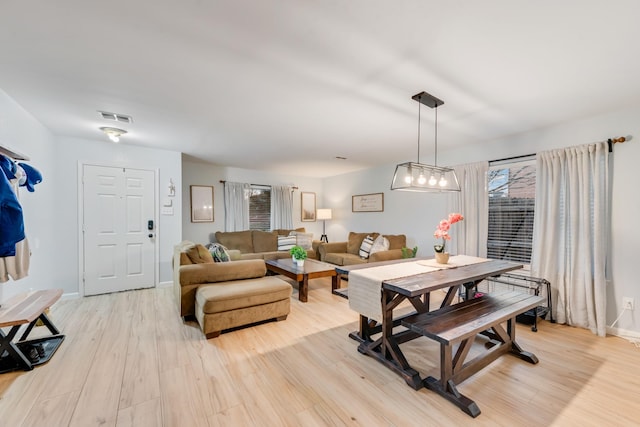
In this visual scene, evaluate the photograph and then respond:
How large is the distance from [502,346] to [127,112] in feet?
13.8

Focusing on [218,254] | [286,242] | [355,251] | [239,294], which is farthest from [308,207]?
[239,294]

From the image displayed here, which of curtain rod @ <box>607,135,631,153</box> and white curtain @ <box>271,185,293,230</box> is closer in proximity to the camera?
curtain rod @ <box>607,135,631,153</box>

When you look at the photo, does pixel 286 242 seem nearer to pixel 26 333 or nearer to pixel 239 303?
pixel 239 303

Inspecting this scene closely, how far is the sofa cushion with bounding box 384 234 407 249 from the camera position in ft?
15.8

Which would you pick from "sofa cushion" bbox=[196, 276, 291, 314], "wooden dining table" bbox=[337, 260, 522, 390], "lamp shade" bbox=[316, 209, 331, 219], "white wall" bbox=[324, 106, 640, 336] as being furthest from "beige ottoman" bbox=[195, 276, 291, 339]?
"lamp shade" bbox=[316, 209, 331, 219]

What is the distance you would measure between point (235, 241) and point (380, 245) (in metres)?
2.89

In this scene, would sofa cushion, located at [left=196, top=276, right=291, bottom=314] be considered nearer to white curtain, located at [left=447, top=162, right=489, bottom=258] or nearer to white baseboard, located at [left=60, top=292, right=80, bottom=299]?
white baseboard, located at [left=60, top=292, right=80, bottom=299]

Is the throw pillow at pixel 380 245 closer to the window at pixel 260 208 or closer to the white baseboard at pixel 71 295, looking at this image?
the window at pixel 260 208

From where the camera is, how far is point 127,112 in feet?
9.11

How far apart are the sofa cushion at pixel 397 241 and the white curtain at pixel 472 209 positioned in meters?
0.93

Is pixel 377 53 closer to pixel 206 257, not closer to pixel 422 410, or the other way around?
pixel 422 410

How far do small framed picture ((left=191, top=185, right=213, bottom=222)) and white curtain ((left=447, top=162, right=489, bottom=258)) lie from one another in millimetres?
4608

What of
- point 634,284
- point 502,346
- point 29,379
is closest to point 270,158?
point 29,379

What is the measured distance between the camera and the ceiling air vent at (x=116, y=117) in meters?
2.83
